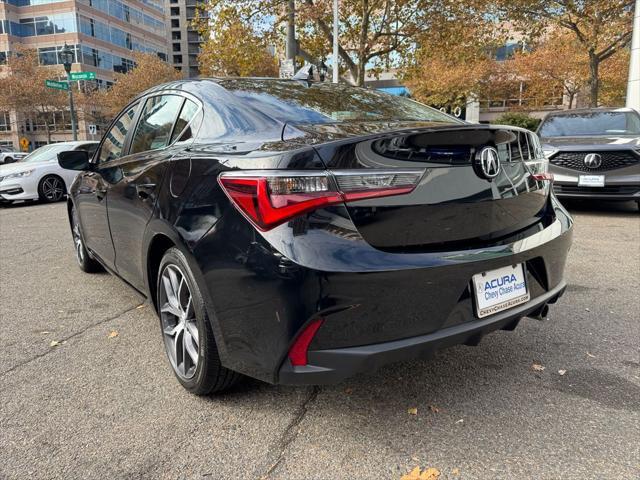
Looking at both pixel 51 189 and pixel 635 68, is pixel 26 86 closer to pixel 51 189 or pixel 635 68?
pixel 51 189

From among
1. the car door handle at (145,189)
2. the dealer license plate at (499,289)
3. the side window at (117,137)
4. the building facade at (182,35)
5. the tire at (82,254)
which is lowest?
the tire at (82,254)

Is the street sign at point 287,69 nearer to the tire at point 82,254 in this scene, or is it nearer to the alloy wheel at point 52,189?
the alloy wheel at point 52,189

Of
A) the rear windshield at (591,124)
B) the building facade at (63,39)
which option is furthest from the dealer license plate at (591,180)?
the building facade at (63,39)

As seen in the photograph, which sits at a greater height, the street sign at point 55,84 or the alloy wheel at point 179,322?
the street sign at point 55,84

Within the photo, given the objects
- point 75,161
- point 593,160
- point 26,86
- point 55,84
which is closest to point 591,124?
point 593,160

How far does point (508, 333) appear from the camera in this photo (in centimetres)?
317

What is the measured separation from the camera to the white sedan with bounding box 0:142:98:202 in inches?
418

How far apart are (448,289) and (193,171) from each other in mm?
1222

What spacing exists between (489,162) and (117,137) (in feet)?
9.14

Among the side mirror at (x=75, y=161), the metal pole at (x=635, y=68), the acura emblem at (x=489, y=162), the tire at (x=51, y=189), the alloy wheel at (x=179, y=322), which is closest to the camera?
the acura emblem at (x=489, y=162)

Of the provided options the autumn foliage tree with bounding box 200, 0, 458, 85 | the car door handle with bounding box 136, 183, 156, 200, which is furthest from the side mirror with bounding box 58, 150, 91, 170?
the autumn foliage tree with bounding box 200, 0, 458, 85

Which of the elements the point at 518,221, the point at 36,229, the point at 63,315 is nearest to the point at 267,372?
the point at 518,221

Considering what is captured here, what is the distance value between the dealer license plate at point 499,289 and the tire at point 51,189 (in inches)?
443

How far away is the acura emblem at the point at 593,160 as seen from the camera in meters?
6.76
